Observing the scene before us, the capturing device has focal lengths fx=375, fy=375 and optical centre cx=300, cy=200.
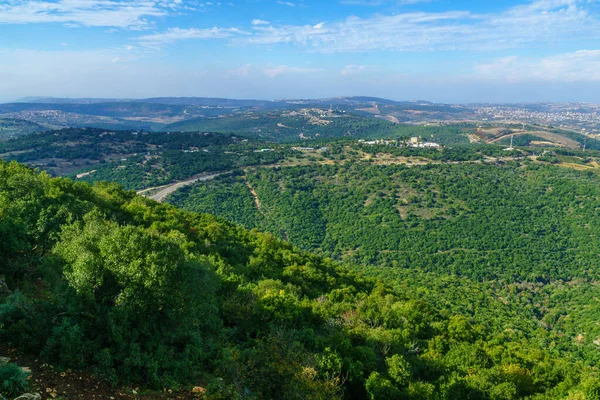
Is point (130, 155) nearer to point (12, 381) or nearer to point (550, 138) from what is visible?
point (12, 381)

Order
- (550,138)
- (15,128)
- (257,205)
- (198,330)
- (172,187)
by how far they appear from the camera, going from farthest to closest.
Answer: (550,138)
(15,128)
(172,187)
(257,205)
(198,330)

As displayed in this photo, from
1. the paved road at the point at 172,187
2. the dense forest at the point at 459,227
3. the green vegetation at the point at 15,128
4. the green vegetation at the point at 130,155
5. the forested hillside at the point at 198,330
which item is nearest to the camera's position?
the forested hillside at the point at 198,330

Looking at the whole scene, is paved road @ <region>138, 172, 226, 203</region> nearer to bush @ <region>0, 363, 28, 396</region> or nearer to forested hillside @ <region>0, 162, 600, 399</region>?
forested hillside @ <region>0, 162, 600, 399</region>

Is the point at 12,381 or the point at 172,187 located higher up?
the point at 12,381

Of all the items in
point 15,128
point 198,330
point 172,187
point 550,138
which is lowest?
point 172,187

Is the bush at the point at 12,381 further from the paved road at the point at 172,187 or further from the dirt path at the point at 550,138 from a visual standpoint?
the dirt path at the point at 550,138

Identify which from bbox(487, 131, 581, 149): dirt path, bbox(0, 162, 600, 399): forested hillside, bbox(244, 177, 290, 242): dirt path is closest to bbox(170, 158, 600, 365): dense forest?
bbox(244, 177, 290, 242): dirt path

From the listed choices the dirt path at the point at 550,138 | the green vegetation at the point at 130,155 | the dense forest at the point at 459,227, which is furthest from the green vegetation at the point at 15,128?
the dirt path at the point at 550,138

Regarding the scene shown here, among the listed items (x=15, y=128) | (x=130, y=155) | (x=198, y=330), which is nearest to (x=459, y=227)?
(x=198, y=330)
